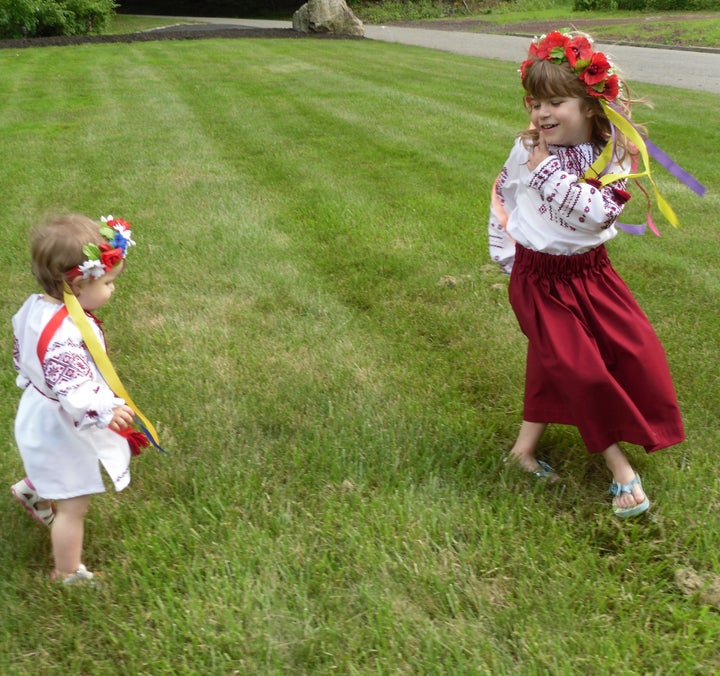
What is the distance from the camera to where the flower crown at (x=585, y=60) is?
2.68 metres

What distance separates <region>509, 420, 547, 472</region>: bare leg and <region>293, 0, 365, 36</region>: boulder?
66.3 ft

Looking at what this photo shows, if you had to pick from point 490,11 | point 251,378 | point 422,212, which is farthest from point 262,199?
point 490,11

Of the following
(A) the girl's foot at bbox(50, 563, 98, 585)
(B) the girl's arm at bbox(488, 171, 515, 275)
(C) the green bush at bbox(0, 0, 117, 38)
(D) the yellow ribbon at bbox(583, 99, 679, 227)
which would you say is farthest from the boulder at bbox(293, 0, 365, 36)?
(A) the girl's foot at bbox(50, 563, 98, 585)

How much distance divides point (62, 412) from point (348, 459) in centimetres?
114

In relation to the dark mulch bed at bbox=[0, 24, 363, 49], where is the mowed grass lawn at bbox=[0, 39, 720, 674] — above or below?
below

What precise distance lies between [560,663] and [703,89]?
39.0 feet

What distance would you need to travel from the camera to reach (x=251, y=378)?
385cm

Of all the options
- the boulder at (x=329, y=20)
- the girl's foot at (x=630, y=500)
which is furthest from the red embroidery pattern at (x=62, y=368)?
the boulder at (x=329, y=20)

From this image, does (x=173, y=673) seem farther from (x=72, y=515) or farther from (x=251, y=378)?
(x=251, y=378)

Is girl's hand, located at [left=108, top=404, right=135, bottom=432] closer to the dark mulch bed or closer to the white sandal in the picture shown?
the white sandal

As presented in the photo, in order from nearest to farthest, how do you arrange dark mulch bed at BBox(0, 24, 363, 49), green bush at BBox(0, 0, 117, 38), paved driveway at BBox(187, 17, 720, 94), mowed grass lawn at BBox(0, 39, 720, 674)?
mowed grass lawn at BBox(0, 39, 720, 674) < paved driveway at BBox(187, 17, 720, 94) < dark mulch bed at BBox(0, 24, 363, 49) < green bush at BBox(0, 0, 117, 38)

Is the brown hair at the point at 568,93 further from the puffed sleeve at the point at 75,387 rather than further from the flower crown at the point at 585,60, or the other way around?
the puffed sleeve at the point at 75,387

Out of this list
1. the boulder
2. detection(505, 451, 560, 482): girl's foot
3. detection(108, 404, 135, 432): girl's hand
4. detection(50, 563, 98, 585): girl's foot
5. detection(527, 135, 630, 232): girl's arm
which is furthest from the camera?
the boulder

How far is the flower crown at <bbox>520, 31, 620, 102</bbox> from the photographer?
2676 millimetres
